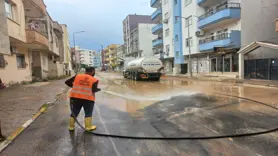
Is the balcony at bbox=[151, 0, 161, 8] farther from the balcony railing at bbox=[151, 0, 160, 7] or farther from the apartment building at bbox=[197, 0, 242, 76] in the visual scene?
the apartment building at bbox=[197, 0, 242, 76]

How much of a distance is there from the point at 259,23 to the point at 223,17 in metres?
4.05

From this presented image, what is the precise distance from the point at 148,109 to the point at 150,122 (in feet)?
5.35

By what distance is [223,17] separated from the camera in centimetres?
2167

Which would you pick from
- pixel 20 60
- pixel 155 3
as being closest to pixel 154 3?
pixel 155 3

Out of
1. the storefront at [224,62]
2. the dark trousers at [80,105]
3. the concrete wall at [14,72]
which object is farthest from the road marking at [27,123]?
the storefront at [224,62]

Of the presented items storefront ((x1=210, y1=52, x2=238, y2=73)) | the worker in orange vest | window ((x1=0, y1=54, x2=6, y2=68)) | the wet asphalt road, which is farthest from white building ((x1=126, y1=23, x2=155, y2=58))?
the worker in orange vest

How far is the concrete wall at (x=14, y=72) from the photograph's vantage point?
46.1ft

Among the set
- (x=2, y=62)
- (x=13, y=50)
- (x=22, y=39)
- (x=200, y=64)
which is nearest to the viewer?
(x=2, y=62)

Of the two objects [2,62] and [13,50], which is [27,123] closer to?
[2,62]

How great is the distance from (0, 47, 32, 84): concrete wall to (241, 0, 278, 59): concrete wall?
21.7 metres

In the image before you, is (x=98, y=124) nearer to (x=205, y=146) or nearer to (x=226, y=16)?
(x=205, y=146)

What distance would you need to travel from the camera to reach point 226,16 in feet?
70.0

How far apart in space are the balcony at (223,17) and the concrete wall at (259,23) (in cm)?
90

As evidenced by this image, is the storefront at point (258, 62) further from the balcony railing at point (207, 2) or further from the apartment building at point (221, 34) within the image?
the balcony railing at point (207, 2)
